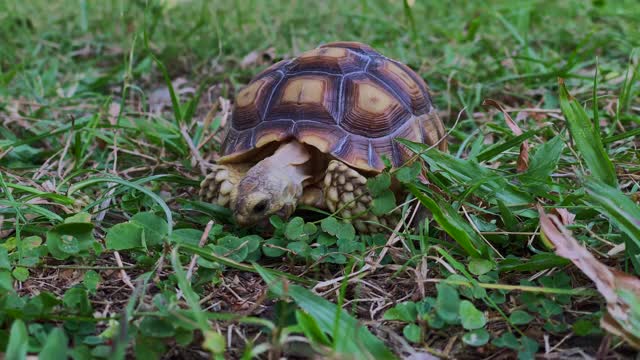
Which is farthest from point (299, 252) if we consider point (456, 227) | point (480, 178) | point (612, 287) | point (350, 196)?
point (612, 287)

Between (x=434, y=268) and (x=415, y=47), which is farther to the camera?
(x=415, y=47)

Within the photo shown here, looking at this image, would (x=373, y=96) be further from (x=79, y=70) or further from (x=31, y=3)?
(x=31, y=3)

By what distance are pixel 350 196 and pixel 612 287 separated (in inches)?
35.9

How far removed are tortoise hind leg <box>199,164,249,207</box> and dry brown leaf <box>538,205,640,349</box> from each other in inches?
44.5

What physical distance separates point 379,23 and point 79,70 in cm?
235

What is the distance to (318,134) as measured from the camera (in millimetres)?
2107

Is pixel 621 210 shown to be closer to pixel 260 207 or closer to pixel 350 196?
pixel 350 196

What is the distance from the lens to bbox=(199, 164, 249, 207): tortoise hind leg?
211cm

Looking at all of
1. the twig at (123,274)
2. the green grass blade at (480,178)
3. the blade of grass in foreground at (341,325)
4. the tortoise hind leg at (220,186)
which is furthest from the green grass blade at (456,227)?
the twig at (123,274)

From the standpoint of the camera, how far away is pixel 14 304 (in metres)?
1.37

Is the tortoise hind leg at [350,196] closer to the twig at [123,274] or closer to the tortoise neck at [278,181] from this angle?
the tortoise neck at [278,181]

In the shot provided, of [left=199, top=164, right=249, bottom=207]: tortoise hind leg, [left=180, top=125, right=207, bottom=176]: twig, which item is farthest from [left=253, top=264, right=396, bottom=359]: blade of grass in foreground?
[left=180, top=125, right=207, bottom=176]: twig

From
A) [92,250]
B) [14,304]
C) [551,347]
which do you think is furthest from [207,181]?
[551,347]

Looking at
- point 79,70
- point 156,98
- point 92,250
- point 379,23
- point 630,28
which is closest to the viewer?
point 92,250
